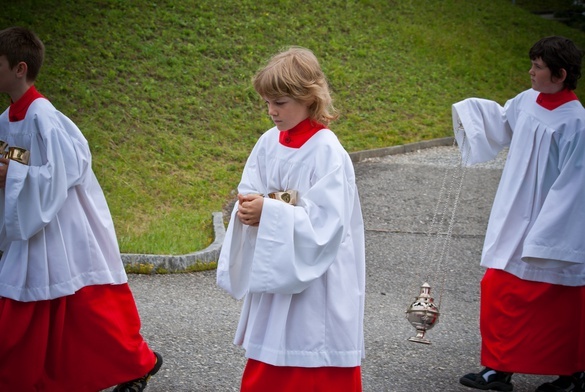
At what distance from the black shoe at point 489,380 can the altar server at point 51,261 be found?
1930 millimetres

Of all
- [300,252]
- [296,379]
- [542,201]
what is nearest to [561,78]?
[542,201]

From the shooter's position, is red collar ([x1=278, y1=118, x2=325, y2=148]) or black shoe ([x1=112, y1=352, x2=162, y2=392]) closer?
red collar ([x1=278, y1=118, x2=325, y2=148])

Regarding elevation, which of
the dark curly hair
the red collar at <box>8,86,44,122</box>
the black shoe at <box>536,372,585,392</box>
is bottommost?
the black shoe at <box>536,372,585,392</box>

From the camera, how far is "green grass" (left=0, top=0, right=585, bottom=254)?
396 inches

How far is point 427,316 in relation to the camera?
4.81 metres

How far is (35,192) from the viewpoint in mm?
4141

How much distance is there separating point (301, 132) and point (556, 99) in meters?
2.01

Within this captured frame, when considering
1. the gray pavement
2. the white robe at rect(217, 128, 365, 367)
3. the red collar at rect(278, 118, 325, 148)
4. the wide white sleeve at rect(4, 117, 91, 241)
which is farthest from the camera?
the gray pavement

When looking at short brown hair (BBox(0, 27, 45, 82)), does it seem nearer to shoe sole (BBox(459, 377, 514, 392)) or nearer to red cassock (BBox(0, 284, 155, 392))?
red cassock (BBox(0, 284, 155, 392))

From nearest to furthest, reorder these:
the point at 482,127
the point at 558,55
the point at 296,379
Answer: the point at 296,379
the point at 558,55
the point at 482,127

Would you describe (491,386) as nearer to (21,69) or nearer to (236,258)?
(236,258)

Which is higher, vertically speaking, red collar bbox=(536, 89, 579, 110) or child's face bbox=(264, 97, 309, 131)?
red collar bbox=(536, 89, 579, 110)

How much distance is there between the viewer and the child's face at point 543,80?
501 centimetres

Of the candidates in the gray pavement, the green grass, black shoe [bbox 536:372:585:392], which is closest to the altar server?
the gray pavement
